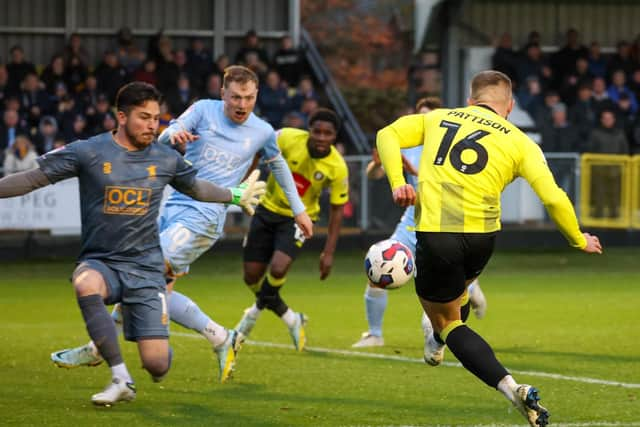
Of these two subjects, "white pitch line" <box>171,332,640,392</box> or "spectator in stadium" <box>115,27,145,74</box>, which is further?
"spectator in stadium" <box>115,27,145,74</box>

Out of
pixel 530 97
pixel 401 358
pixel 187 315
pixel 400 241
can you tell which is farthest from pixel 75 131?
pixel 187 315

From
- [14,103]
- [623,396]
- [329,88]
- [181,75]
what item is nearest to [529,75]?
[329,88]

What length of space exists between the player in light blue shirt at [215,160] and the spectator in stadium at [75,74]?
12709mm

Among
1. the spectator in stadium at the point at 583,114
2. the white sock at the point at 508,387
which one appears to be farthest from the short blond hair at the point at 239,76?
the spectator in stadium at the point at 583,114

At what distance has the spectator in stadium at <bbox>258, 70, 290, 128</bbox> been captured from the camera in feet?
72.8

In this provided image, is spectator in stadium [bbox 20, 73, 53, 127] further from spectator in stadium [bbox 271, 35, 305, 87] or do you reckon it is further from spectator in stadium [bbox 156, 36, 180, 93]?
spectator in stadium [bbox 271, 35, 305, 87]

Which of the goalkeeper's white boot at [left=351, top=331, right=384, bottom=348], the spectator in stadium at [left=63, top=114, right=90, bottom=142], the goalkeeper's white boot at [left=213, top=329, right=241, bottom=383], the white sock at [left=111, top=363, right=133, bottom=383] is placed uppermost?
the spectator in stadium at [left=63, top=114, right=90, bottom=142]

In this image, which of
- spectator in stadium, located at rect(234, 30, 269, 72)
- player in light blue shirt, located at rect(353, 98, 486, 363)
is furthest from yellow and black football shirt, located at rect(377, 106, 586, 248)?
spectator in stadium, located at rect(234, 30, 269, 72)

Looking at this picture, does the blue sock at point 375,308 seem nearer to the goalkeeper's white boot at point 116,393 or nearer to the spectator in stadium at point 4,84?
the goalkeeper's white boot at point 116,393

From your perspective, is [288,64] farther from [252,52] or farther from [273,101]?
[273,101]

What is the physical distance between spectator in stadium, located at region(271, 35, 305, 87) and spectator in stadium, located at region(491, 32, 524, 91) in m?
3.57

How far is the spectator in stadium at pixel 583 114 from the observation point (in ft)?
70.1

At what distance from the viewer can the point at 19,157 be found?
1834 centimetres

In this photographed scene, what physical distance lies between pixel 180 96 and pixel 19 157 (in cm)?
418
